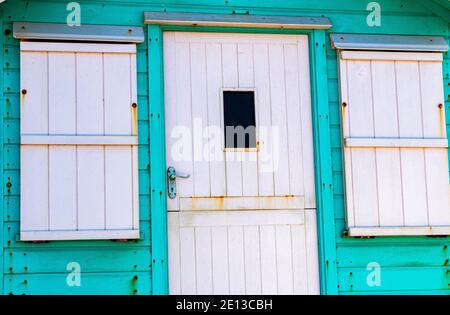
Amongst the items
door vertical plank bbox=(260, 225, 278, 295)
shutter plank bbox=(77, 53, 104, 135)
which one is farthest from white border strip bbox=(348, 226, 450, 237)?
shutter plank bbox=(77, 53, 104, 135)

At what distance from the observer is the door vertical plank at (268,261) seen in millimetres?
5867

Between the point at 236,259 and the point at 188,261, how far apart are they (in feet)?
1.05

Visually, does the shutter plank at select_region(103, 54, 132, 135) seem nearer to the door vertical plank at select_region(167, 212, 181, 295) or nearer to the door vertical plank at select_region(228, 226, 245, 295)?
the door vertical plank at select_region(167, 212, 181, 295)

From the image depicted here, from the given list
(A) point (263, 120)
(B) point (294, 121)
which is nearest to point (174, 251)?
(A) point (263, 120)

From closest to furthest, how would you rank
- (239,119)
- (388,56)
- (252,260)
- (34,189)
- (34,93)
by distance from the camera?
(34,189) < (34,93) < (252,260) < (239,119) < (388,56)

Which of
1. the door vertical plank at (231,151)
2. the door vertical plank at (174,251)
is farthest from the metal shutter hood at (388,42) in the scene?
the door vertical plank at (174,251)

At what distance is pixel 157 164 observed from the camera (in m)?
5.78

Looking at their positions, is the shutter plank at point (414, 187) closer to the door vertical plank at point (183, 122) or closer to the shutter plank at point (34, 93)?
the door vertical plank at point (183, 122)

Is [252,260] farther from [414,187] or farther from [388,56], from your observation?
[388,56]

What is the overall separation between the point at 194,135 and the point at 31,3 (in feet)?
4.52

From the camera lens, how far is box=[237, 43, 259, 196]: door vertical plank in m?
5.94

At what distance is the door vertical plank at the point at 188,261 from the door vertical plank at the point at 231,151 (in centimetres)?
39

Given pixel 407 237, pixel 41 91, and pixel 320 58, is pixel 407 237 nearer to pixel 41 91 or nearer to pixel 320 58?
pixel 320 58
